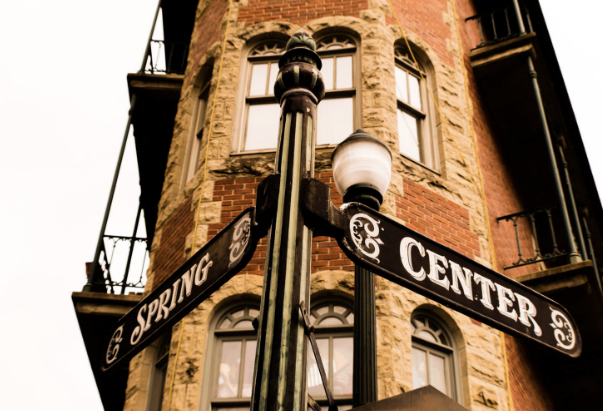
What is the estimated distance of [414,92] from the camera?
9422 mm

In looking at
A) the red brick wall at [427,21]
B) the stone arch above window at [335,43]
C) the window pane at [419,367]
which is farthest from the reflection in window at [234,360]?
the red brick wall at [427,21]

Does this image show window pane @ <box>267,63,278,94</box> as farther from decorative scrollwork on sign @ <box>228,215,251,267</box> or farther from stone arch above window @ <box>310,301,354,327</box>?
decorative scrollwork on sign @ <box>228,215,251,267</box>

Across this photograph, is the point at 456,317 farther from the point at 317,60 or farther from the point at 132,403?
the point at 317,60

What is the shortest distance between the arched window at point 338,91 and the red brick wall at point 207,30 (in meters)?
1.89

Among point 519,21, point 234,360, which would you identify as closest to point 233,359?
point 234,360

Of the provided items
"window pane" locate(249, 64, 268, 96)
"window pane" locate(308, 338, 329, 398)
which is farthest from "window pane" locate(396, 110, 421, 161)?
"window pane" locate(308, 338, 329, 398)

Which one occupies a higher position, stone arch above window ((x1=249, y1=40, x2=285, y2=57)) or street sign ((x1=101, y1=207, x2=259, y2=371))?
stone arch above window ((x1=249, y1=40, x2=285, y2=57))

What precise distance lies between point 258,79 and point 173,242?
265 centimetres

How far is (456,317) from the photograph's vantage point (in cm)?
700

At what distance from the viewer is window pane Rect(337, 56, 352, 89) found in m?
8.98

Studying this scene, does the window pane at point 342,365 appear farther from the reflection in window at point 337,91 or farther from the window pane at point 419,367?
the reflection in window at point 337,91

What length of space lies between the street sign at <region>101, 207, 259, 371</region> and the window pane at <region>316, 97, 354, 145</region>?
5.07 metres

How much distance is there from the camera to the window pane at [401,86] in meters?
9.14

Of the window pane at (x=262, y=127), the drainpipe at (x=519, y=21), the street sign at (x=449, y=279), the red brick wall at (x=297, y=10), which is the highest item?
the drainpipe at (x=519, y=21)
